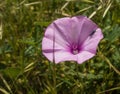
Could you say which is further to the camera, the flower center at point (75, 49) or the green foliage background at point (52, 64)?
the green foliage background at point (52, 64)

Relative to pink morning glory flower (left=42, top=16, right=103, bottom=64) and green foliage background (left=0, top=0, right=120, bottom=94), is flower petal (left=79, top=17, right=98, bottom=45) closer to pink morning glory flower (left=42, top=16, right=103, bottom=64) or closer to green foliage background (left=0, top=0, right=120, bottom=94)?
pink morning glory flower (left=42, top=16, right=103, bottom=64)

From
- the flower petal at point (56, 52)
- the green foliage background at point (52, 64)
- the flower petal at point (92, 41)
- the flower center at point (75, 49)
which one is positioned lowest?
the green foliage background at point (52, 64)

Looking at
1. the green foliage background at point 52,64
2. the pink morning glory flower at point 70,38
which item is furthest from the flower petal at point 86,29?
the green foliage background at point 52,64

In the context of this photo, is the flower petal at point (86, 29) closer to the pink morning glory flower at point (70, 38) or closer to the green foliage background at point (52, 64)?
the pink morning glory flower at point (70, 38)

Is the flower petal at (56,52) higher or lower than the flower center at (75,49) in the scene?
higher

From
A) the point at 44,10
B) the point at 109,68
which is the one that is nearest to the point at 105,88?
the point at 109,68

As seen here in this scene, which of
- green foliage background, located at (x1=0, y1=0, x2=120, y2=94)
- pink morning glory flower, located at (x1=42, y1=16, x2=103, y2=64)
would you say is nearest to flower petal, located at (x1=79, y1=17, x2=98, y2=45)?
pink morning glory flower, located at (x1=42, y1=16, x2=103, y2=64)

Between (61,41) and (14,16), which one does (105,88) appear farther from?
(14,16)
